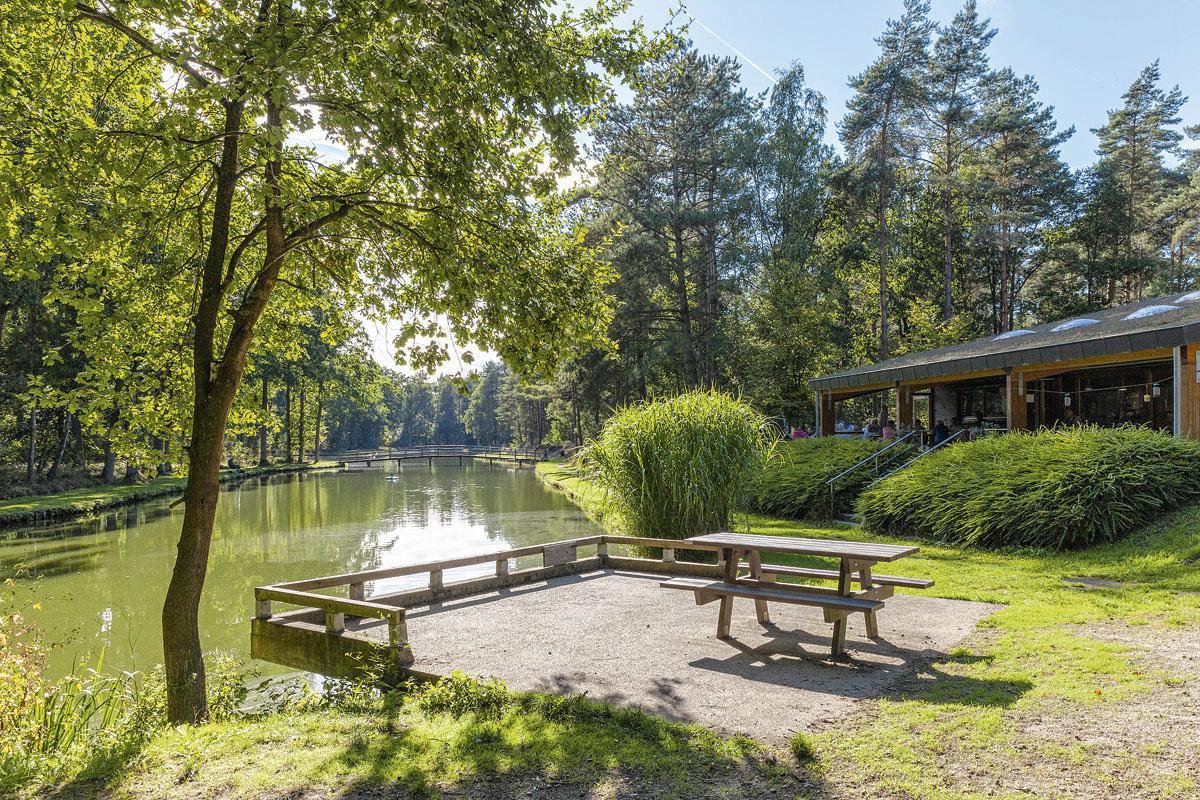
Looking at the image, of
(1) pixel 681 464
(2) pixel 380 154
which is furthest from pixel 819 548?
(1) pixel 681 464

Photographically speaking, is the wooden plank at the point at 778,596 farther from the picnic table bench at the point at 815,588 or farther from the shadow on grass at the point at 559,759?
the shadow on grass at the point at 559,759

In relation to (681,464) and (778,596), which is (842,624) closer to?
(778,596)

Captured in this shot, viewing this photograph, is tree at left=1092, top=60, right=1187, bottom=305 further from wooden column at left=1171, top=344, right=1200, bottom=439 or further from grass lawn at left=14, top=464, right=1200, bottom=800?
grass lawn at left=14, top=464, right=1200, bottom=800

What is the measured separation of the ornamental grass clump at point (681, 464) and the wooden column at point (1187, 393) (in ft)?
23.2

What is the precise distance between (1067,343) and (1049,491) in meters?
4.92

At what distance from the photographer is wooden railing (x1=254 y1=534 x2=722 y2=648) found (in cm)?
591

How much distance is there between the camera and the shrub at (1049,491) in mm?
10047

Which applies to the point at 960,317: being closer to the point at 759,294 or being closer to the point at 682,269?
the point at 759,294

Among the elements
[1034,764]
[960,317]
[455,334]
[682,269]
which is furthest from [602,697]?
[960,317]

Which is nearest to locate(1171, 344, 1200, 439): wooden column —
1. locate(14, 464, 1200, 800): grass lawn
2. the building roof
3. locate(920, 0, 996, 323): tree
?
the building roof

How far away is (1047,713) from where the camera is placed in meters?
4.00

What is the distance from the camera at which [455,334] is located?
6422 millimetres

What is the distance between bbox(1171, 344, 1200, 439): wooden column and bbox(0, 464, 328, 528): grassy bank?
20198 mm

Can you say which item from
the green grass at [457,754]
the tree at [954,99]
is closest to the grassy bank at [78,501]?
the green grass at [457,754]
